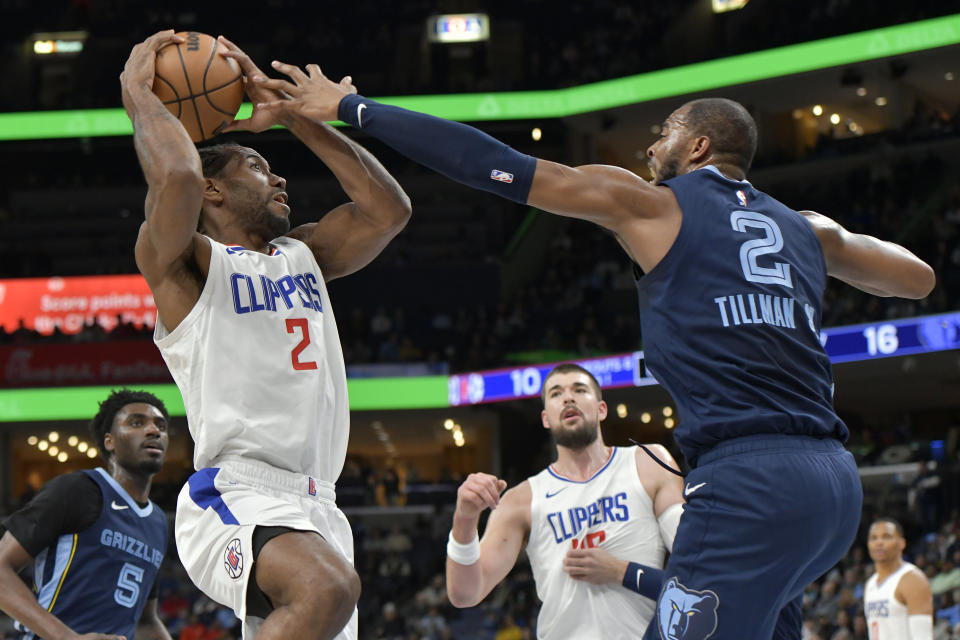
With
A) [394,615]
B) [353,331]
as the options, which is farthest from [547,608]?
Result: [353,331]

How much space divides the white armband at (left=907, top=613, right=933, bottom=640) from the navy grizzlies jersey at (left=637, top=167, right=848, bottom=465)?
5.29 metres

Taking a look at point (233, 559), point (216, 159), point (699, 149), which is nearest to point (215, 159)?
point (216, 159)

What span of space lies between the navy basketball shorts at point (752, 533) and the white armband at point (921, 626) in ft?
17.7

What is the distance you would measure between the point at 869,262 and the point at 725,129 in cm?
70

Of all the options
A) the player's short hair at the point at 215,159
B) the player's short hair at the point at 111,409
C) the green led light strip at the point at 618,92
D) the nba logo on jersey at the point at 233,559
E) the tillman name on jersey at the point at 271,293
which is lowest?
the nba logo on jersey at the point at 233,559

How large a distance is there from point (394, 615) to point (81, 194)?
16792 millimetres

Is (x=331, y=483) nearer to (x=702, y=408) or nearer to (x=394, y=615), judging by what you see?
(x=702, y=408)

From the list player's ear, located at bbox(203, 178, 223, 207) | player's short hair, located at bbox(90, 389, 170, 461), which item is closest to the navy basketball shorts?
player's ear, located at bbox(203, 178, 223, 207)

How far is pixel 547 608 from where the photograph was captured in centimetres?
536

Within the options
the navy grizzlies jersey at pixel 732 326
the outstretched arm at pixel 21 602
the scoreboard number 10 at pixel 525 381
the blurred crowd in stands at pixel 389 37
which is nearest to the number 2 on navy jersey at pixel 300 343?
the navy grizzlies jersey at pixel 732 326

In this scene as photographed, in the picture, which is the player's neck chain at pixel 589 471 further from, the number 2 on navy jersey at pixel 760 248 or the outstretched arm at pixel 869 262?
the number 2 on navy jersey at pixel 760 248

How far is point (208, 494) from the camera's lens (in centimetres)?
372

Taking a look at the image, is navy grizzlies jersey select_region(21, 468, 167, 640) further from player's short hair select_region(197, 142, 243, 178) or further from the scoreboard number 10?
the scoreboard number 10

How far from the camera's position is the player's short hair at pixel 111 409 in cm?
602
